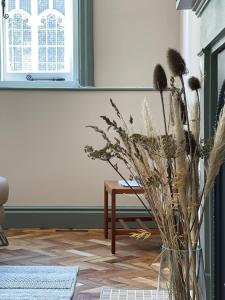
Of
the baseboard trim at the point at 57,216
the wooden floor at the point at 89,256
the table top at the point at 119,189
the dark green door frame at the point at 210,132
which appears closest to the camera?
the dark green door frame at the point at 210,132

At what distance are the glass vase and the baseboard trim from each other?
2.62 meters

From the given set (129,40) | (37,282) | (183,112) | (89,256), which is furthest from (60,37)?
(183,112)

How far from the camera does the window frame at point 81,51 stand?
12.5ft

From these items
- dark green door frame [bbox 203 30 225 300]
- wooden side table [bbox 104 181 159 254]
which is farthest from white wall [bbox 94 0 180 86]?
dark green door frame [bbox 203 30 225 300]

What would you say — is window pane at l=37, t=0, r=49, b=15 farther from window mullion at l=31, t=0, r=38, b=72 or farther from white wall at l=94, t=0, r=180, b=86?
white wall at l=94, t=0, r=180, b=86

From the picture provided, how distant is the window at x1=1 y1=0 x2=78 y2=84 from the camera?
3.96 m

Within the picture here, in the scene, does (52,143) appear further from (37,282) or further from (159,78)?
(159,78)

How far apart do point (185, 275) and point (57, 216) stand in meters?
2.71

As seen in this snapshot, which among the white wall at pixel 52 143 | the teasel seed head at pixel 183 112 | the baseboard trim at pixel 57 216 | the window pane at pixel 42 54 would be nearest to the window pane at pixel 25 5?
the window pane at pixel 42 54

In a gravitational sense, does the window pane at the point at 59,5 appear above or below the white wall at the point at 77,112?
above

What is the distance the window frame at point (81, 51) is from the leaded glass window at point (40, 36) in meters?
0.11

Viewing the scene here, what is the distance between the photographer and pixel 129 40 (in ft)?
Result: 12.6

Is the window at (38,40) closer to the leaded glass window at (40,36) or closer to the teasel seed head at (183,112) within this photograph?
the leaded glass window at (40,36)

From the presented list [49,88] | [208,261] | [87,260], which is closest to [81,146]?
[49,88]
